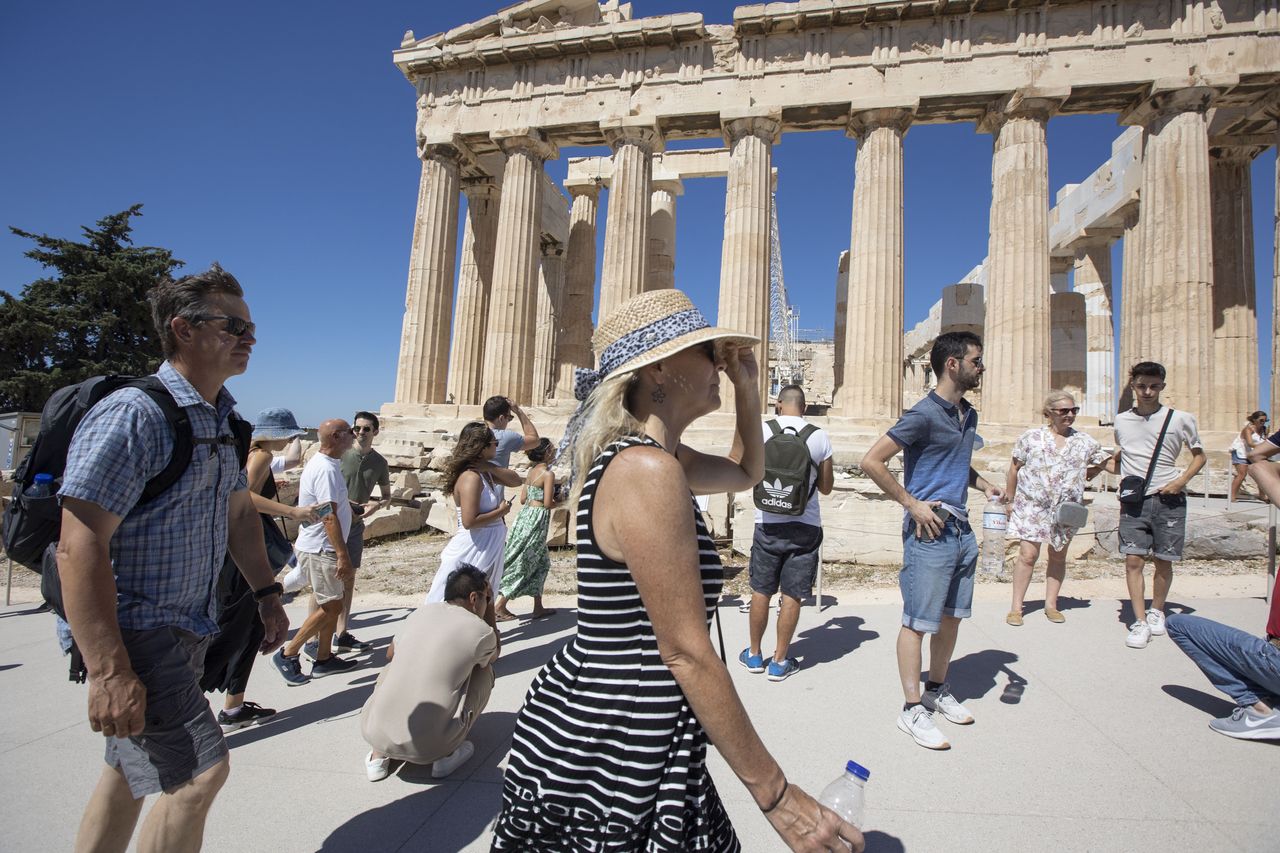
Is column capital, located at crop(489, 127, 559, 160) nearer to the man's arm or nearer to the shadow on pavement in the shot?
the shadow on pavement

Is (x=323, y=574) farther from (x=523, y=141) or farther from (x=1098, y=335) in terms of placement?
(x=1098, y=335)

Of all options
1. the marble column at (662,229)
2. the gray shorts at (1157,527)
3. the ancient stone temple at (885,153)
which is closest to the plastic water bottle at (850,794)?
the gray shorts at (1157,527)

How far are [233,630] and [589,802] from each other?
79.5 inches

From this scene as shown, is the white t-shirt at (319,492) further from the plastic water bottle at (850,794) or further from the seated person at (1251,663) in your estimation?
the seated person at (1251,663)

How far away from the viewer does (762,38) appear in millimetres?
14031

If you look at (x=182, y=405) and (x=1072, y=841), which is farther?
(x=1072, y=841)

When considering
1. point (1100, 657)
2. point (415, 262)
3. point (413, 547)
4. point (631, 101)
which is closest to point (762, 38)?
point (631, 101)

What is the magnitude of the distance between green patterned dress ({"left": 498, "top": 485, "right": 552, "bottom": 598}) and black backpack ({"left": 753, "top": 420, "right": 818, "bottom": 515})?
2.11m

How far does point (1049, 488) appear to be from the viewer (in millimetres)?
5332

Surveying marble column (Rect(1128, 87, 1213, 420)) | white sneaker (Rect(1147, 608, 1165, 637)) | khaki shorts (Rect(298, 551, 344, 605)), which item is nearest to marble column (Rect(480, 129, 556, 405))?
khaki shorts (Rect(298, 551, 344, 605))

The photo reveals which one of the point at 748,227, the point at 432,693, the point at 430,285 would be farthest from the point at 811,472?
the point at 430,285

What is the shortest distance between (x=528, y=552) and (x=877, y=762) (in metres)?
3.27

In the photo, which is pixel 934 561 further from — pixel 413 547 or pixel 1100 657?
pixel 413 547

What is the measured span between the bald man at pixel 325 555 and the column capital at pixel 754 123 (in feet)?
40.8
